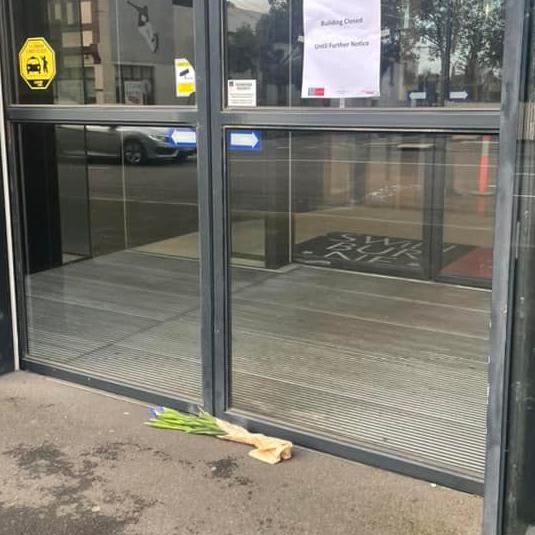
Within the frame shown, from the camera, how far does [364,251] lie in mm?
7031

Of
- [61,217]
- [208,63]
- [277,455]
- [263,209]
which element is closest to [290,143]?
[263,209]

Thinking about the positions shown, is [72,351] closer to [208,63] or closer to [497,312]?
[208,63]

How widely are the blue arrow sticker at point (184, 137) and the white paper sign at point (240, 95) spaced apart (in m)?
0.25

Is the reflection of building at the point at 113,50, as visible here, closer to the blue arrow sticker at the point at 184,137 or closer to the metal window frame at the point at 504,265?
the blue arrow sticker at the point at 184,137

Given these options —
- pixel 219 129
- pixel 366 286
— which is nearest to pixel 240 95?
pixel 219 129

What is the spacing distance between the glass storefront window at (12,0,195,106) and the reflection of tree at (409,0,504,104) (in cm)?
183

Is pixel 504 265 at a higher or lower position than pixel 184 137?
lower

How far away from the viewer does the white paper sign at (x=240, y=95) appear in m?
3.36

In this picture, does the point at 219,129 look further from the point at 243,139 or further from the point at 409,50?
the point at 409,50

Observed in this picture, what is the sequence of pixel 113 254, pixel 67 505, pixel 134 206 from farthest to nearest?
pixel 134 206
pixel 113 254
pixel 67 505

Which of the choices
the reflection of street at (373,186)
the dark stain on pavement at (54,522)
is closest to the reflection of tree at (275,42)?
the reflection of street at (373,186)

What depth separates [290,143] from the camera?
6375 millimetres

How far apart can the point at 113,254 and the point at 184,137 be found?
394 centimetres

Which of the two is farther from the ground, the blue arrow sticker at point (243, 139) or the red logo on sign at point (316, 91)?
the red logo on sign at point (316, 91)
